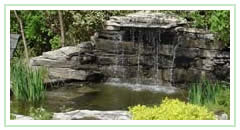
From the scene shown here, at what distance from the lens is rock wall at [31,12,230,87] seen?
39.5 ft

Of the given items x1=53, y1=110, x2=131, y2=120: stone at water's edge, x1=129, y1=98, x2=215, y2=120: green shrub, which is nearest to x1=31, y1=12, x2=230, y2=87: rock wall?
x1=53, y1=110, x2=131, y2=120: stone at water's edge

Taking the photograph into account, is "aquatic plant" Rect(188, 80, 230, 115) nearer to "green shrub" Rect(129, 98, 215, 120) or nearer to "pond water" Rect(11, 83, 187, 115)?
"pond water" Rect(11, 83, 187, 115)

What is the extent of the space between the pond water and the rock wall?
548mm

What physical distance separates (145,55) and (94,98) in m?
2.05

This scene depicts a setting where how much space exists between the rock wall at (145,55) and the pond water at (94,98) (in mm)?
548

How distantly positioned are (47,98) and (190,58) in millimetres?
3371

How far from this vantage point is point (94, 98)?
11.1 metres

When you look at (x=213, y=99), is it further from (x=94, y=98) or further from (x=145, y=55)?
(x=145, y=55)

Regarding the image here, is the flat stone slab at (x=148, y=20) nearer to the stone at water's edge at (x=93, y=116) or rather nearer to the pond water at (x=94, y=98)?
the pond water at (x=94, y=98)

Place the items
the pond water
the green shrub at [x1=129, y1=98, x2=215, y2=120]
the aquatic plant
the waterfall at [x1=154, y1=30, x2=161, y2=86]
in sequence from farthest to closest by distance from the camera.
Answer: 1. the waterfall at [x1=154, y1=30, x2=161, y2=86]
2. the pond water
3. the aquatic plant
4. the green shrub at [x1=129, y1=98, x2=215, y2=120]

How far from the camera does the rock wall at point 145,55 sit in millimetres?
12047

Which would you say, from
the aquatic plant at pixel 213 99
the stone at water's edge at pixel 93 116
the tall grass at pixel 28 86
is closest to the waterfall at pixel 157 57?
the aquatic plant at pixel 213 99
